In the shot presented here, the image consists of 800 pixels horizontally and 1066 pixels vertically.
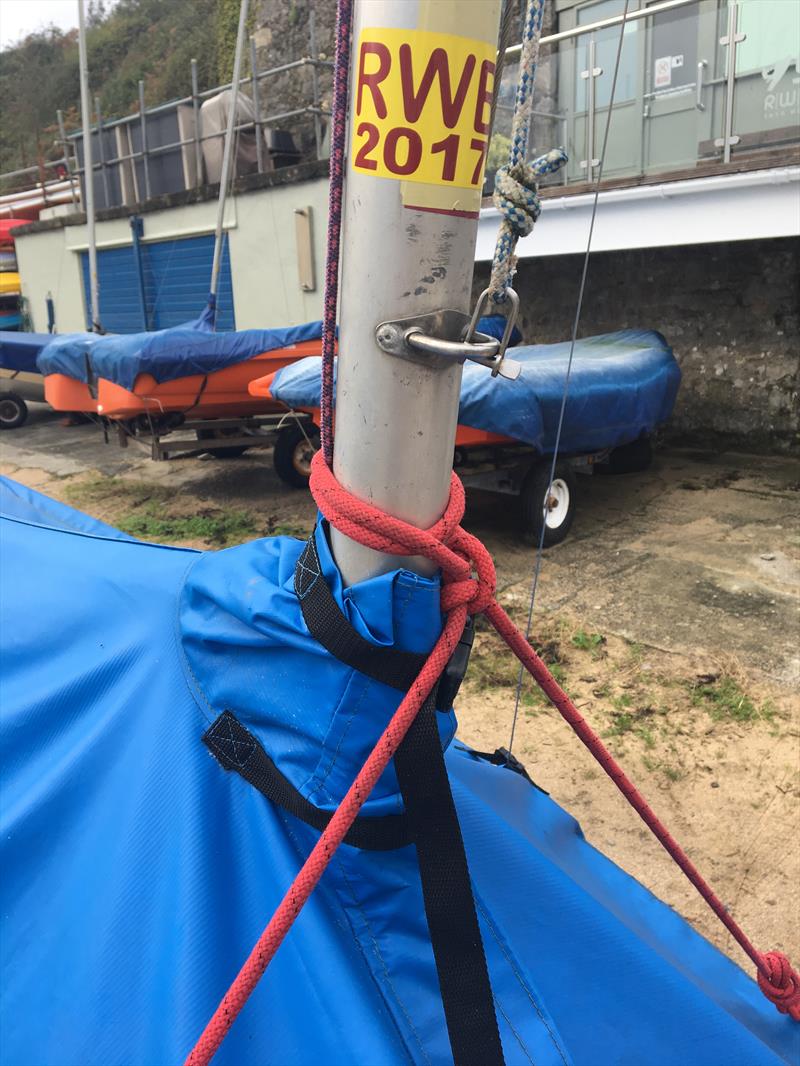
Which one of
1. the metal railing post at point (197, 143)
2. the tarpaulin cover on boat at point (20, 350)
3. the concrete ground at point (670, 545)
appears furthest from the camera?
the metal railing post at point (197, 143)

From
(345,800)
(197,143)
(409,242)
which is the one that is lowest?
(345,800)

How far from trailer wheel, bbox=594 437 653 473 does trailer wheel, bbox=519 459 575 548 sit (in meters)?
1.65

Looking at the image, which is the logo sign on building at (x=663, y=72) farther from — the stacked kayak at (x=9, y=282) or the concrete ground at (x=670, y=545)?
the stacked kayak at (x=9, y=282)

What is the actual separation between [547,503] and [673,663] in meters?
1.85

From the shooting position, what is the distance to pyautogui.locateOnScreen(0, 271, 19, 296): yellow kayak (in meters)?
16.8

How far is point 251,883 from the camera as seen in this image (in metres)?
1.22

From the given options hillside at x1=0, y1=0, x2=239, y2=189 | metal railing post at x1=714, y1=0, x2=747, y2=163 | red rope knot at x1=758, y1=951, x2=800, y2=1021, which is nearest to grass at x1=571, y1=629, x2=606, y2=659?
red rope knot at x1=758, y1=951, x2=800, y2=1021

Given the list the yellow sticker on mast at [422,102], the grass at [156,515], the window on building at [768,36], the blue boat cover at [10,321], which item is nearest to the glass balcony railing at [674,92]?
the window on building at [768,36]

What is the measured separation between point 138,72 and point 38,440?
27204mm

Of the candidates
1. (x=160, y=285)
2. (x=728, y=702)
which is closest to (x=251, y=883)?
(x=728, y=702)

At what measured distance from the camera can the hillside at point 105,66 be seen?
1192 inches

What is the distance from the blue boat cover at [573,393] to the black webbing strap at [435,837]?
3.93 meters

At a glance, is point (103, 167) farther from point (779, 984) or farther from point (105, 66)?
point (105, 66)

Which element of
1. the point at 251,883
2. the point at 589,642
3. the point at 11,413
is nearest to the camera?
the point at 251,883
